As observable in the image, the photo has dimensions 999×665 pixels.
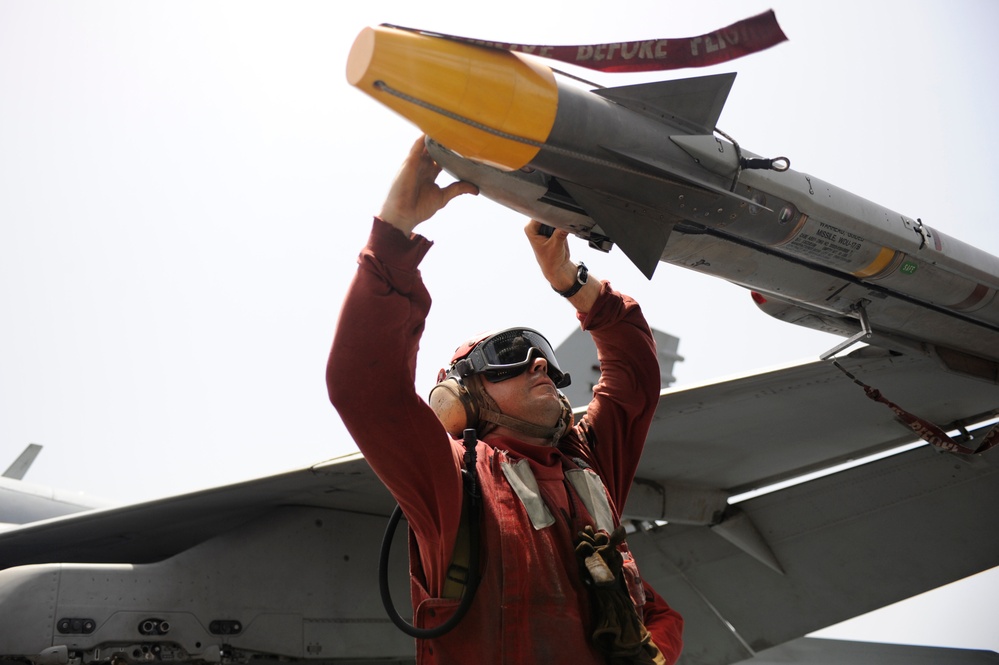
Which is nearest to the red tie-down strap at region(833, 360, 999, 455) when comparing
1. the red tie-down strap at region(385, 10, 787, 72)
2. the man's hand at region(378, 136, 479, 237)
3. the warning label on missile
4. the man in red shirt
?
the warning label on missile

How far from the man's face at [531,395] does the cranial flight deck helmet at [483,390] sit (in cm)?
2

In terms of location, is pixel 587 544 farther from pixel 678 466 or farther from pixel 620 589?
pixel 678 466

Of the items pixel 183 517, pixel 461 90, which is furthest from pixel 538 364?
pixel 183 517

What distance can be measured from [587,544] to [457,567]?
434 mm

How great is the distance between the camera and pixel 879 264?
170 inches

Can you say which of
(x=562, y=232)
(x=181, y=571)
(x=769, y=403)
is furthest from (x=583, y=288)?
(x=181, y=571)

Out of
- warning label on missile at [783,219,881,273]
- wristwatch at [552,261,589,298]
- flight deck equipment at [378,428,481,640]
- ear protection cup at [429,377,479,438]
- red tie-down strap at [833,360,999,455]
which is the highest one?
warning label on missile at [783,219,881,273]

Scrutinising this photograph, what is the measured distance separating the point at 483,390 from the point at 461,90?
1149mm

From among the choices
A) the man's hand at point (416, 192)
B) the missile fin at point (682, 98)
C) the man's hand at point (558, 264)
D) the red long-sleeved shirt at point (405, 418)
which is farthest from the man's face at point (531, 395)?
the missile fin at point (682, 98)

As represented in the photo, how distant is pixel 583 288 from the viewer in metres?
3.84

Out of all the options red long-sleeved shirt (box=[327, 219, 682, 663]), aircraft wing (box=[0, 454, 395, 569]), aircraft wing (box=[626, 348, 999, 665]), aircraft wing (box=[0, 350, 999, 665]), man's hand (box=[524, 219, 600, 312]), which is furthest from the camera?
aircraft wing (box=[626, 348, 999, 665])

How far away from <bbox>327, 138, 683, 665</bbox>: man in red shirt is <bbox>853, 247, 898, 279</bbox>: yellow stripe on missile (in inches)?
67.0

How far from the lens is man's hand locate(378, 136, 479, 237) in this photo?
292 cm

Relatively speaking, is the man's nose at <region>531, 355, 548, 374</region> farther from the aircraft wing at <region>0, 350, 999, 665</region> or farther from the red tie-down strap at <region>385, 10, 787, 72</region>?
the aircraft wing at <region>0, 350, 999, 665</region>
